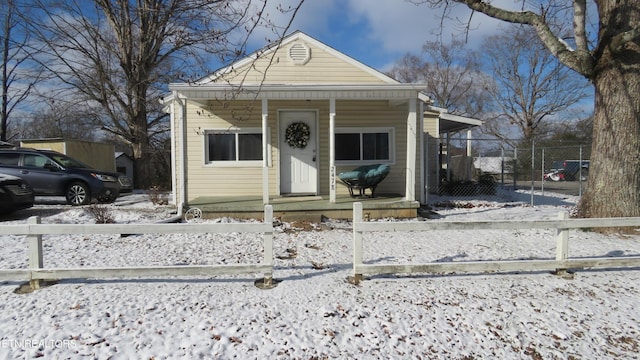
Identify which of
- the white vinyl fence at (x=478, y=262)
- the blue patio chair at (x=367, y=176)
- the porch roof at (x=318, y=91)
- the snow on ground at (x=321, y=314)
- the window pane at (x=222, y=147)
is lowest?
the snow on ground at (x=321, y=314)

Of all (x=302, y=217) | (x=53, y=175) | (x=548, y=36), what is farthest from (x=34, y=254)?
(x=548, y=36)

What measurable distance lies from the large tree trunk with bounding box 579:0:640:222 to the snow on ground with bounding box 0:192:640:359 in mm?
1760

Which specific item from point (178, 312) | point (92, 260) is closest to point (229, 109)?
point (92, 260)

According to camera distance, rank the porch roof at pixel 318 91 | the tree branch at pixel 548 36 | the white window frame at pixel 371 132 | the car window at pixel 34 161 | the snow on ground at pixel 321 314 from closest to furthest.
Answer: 1. the snow on ground at pixel 321 314
2. the tree branch at pixel 548 36
3. the porch roof at pixel 318 91
4. the white window frame at pixel 371 132
5. the car window at pixel 34 161

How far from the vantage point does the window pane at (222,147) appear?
8.89 m

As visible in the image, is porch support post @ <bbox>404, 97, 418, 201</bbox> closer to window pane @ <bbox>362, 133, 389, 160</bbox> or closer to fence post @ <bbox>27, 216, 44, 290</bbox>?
window pane @ <bbox>362, 133, 389, 160</bbox>

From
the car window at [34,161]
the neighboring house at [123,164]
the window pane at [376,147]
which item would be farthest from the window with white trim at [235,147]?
the neighboring house at [123,164]

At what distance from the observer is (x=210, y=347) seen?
2.62 meters

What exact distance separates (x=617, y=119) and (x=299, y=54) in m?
6.91

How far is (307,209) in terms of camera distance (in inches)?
287

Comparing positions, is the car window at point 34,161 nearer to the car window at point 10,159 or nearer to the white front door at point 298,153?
the car window at point 10,159

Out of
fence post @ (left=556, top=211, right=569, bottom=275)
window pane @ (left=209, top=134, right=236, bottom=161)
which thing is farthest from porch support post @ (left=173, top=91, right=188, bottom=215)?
fence post @ (left=556, top=211, right=569, bottom=275)

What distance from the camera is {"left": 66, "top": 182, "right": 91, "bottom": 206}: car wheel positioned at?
932cm

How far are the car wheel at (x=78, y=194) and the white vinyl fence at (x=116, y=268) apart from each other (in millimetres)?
6771
